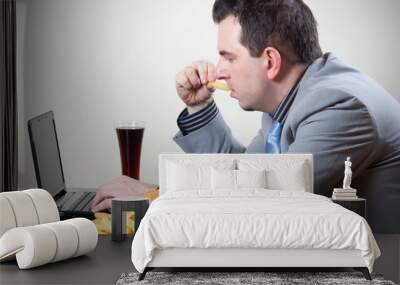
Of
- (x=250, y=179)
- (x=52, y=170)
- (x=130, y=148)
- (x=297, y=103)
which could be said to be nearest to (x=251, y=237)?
(x=250, y=179)

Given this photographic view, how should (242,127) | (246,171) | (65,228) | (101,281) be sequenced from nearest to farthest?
1. (101,281)
2. (65,228)
3. (246,171)
4. (242,127)

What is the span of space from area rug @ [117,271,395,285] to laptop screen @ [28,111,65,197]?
4.84 ft

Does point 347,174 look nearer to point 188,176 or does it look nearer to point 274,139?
point 274,139

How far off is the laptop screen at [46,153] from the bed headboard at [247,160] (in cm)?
88

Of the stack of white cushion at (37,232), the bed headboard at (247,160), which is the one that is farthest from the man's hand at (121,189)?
the stack of white cushion at (37,232)

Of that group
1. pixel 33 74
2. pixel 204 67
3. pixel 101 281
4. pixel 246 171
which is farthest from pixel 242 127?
pixel 101 281

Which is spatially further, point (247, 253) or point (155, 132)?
point (155, 132)

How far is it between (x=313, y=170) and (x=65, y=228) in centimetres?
212

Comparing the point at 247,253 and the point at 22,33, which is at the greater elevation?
the point at 22,33

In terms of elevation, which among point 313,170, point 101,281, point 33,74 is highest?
point 33,74

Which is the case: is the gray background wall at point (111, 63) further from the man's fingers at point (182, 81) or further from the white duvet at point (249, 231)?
the white duvet at point (249, 231)

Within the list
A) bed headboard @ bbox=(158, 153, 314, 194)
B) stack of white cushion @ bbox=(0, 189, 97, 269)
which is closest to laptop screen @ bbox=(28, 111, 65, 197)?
stack of white cushion @ bbox=(0, 189, 97, 269)

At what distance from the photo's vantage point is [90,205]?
6816 mm

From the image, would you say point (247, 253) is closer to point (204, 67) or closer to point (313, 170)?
point (313, 170)
